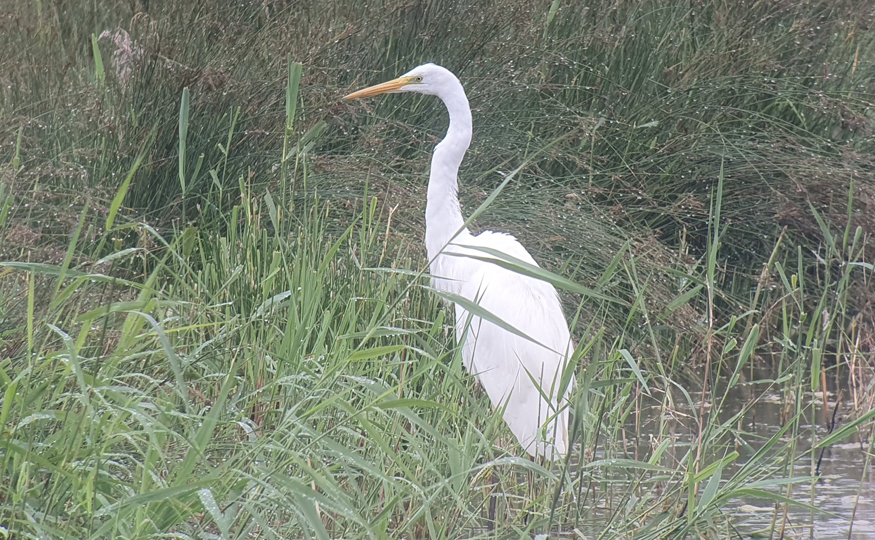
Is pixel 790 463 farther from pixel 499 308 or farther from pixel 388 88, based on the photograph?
pixel 388 88

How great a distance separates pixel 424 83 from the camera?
3596mm

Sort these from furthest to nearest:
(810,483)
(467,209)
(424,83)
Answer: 1. (467,209)
2. (424,83)
3. (810,483)

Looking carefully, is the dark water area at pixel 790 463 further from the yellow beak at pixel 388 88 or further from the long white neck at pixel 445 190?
the yellow beak at pixel 388 88

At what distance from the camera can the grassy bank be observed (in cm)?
224

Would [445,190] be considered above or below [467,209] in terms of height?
above

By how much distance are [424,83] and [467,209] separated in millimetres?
682

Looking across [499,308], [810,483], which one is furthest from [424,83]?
[810,483]

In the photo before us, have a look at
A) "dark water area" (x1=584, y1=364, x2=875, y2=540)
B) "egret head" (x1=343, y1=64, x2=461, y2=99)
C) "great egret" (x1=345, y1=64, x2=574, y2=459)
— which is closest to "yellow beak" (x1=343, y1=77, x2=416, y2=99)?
"egret head" (x1=343, y1=64, x2=461, y2=99)

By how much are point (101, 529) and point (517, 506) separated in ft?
5.11

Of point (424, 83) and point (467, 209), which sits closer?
point (424, 83)

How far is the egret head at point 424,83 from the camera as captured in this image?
11.5 feet

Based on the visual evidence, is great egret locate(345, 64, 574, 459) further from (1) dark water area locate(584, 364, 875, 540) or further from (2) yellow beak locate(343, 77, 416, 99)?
(1) dark water area locate(584, 364, 875, 540)

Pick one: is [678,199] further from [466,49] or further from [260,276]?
[260,276]

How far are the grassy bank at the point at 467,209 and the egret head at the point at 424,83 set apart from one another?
28 centimetres
